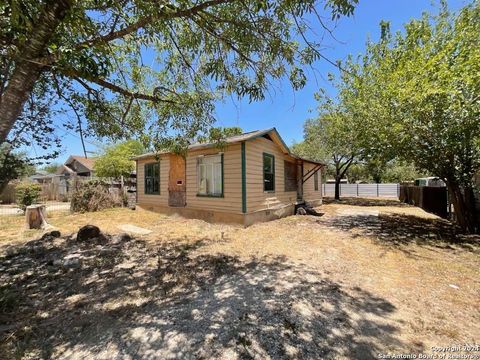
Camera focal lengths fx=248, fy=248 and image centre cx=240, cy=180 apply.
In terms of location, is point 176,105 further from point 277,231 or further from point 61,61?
point 277,231

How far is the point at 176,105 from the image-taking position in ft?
17.1

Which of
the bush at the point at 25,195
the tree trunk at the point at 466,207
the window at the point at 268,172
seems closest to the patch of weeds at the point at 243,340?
the window at the point at 268,172

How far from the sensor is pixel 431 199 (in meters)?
11.7

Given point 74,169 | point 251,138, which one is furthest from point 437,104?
point 74,169

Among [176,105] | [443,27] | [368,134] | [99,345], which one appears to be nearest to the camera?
[99,345]

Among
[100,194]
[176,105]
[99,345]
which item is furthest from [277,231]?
[100,194]

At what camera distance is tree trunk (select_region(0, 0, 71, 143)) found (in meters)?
2.27

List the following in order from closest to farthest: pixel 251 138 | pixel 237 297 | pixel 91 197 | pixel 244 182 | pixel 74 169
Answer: pixel 237 297
pixel 251 138
pixel 244 182
pixel 91 197
pixel 74 169

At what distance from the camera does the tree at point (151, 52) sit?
235 cm

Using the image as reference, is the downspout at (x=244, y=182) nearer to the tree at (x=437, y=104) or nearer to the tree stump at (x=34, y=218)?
the tree at (x=437, y=104)

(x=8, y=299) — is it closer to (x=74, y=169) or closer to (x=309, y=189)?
(x=309, y=189)

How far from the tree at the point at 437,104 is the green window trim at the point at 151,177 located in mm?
8483

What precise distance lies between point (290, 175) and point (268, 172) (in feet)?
7.92

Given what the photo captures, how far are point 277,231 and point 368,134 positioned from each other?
386 cm
